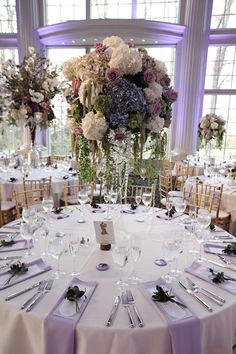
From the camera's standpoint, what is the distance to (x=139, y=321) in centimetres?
138

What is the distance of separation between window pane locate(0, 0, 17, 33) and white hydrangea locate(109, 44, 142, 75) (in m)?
7.12

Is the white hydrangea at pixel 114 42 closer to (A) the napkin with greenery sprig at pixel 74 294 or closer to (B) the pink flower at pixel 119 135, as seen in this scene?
(B) the pink flower at pixel 119 135

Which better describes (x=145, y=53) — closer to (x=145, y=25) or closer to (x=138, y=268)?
(x=138, y=268)

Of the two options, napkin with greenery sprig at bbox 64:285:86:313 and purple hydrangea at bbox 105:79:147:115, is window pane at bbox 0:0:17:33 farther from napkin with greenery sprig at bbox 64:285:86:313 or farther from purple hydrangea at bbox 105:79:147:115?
napkin with greenery sprig at bbox 64:285:86:313

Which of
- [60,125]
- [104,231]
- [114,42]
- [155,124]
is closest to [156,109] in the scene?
[155,124]

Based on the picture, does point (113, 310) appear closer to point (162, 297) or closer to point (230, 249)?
point (162, 297)

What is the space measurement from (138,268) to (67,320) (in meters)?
0.60

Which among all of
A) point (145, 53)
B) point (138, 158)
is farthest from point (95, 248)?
point (145, 53)

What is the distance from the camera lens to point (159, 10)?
7.42m

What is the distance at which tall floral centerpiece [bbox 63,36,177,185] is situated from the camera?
182cm

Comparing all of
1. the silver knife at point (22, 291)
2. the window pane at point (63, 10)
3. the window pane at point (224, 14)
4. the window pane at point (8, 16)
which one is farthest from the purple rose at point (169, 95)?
the window pane at point (8, 16)

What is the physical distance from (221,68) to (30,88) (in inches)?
205

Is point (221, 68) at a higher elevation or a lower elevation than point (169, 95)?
higher

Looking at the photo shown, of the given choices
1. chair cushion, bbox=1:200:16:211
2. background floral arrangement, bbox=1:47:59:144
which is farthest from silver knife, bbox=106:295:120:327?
background floral arrangement, bbox=1:47:59:144
